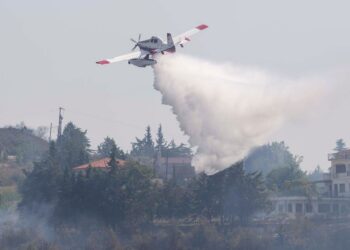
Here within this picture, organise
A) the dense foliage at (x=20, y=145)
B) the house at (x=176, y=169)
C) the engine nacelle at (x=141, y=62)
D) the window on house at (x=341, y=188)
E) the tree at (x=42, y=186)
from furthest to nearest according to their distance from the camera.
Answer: the dense foliage at (x=20, y=145) → the house at (x=176, y=169) → the window on house at (x=341, y=188) → the tree at (x=42, y=186) → the engine nacelle at (x=141, y=62)

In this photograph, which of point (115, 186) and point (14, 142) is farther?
point (14, 142)

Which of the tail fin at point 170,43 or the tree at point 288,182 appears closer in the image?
the tail fin at point 170,43

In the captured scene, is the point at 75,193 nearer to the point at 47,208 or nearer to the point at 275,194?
the point at 47,208

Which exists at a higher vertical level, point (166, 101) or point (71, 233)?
point (166, 101)

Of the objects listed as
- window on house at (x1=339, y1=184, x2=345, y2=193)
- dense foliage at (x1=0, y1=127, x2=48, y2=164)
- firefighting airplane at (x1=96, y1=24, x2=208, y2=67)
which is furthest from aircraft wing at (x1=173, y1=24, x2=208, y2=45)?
dense foliage at (x1=0, y1=127, x2=48, y2=164)

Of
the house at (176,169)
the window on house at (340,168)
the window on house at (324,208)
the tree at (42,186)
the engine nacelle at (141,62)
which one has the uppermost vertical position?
the engine nacelle at (141,62)

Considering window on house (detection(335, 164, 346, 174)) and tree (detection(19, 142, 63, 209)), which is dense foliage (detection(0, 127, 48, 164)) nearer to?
tree (detection(19, 142, 63, 209))

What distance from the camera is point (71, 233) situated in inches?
3792

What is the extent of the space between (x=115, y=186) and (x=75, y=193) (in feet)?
18.5

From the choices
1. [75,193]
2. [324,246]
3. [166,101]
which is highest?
[166,101]

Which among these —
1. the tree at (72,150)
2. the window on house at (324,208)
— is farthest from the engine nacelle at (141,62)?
the tree at (72,150)

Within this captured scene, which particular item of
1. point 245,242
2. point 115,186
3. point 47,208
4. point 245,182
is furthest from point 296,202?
point 47,208

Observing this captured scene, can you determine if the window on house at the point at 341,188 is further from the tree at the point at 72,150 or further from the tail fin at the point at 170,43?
the tail fin at the point at 170,43

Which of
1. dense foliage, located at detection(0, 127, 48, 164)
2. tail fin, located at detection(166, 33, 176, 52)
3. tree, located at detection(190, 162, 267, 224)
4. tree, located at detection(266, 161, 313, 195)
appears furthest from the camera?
dense foliage, located at detection(0, 127, 48, 164)
